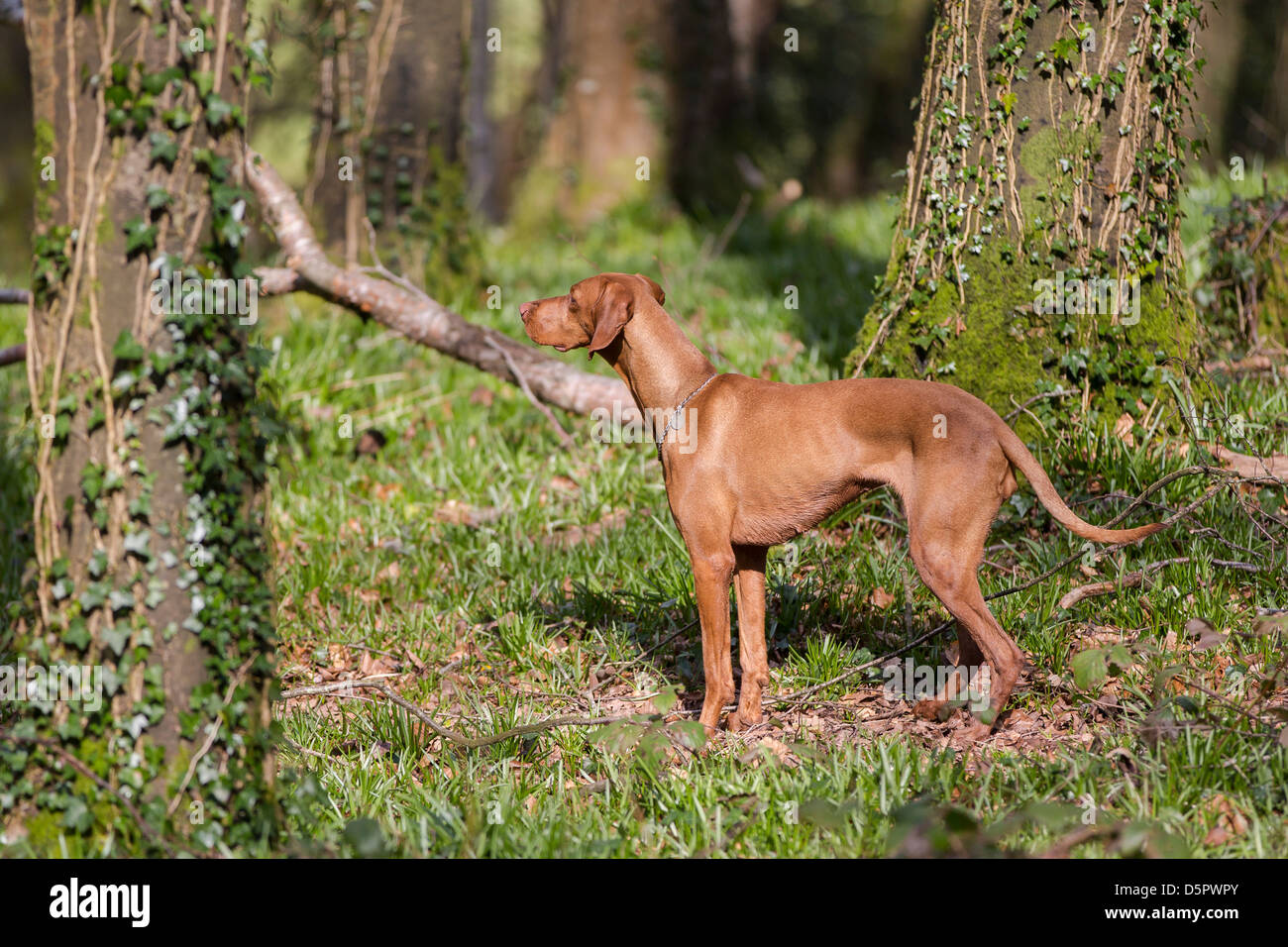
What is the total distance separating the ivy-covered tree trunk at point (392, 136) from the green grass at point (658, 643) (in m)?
1.17

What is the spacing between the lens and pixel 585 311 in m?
4.12

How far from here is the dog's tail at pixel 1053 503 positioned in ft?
11.9

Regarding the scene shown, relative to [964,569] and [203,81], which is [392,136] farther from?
[964,569]

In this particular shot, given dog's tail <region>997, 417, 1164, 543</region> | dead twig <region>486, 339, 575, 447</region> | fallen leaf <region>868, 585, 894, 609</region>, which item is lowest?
fallen leaf <region>868, 585, 894, 609</region>

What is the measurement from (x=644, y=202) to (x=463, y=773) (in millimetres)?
10015

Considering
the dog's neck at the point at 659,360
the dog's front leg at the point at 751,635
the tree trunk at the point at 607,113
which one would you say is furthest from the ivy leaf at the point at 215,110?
the tree trunk at the point at 607,113

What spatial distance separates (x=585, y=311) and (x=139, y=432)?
1.70 m

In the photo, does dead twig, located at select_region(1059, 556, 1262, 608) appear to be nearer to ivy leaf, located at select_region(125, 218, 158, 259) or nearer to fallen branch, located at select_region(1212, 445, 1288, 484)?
fallen branch, located at select_region(1212, 445, 1288, 484)

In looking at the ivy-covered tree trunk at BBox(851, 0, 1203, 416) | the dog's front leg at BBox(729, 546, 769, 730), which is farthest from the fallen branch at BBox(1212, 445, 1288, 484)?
the dog's front leg at BBox(729, 546, 769, 730)

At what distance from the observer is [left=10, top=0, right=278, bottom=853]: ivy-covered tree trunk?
2.99 m

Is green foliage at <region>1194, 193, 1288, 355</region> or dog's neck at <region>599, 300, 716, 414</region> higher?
green foliage at <region>1194, 193, 1288, 355</region>

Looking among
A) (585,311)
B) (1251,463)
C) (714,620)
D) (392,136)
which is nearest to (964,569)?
(714,620)

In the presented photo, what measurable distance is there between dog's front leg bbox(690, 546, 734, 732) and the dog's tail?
1.05m
